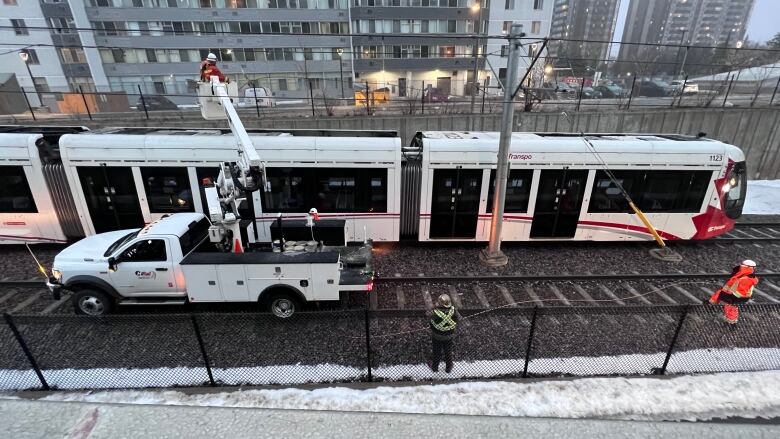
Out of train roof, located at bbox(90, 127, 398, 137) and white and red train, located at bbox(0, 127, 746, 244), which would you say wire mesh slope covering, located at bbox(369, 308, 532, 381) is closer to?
white and red train, located at bbox(0, 127, 746, 244)

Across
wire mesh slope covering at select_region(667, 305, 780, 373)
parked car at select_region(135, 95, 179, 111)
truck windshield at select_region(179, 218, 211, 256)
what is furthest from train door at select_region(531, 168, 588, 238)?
parked car at select_region(135, 95, 179, 111)

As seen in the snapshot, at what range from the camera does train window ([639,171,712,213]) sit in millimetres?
10406

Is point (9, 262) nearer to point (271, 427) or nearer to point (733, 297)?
point (271, 427)

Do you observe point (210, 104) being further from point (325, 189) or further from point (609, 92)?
point (609, 92)

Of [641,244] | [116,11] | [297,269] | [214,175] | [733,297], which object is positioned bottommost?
[641,244]

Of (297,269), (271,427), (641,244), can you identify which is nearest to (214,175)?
(297,269)

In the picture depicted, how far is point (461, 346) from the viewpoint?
6.98 meters

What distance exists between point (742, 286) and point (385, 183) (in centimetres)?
832

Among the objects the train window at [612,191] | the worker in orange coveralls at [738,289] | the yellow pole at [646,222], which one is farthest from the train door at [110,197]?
the worker in orange coveralls at [738,289]

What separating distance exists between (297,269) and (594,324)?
6417 mm

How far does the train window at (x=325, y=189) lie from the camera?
1002cm

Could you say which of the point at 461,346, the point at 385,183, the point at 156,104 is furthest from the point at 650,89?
the point at 156,104

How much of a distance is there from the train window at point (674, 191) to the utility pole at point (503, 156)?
4589mm

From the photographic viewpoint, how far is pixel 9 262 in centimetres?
1016
